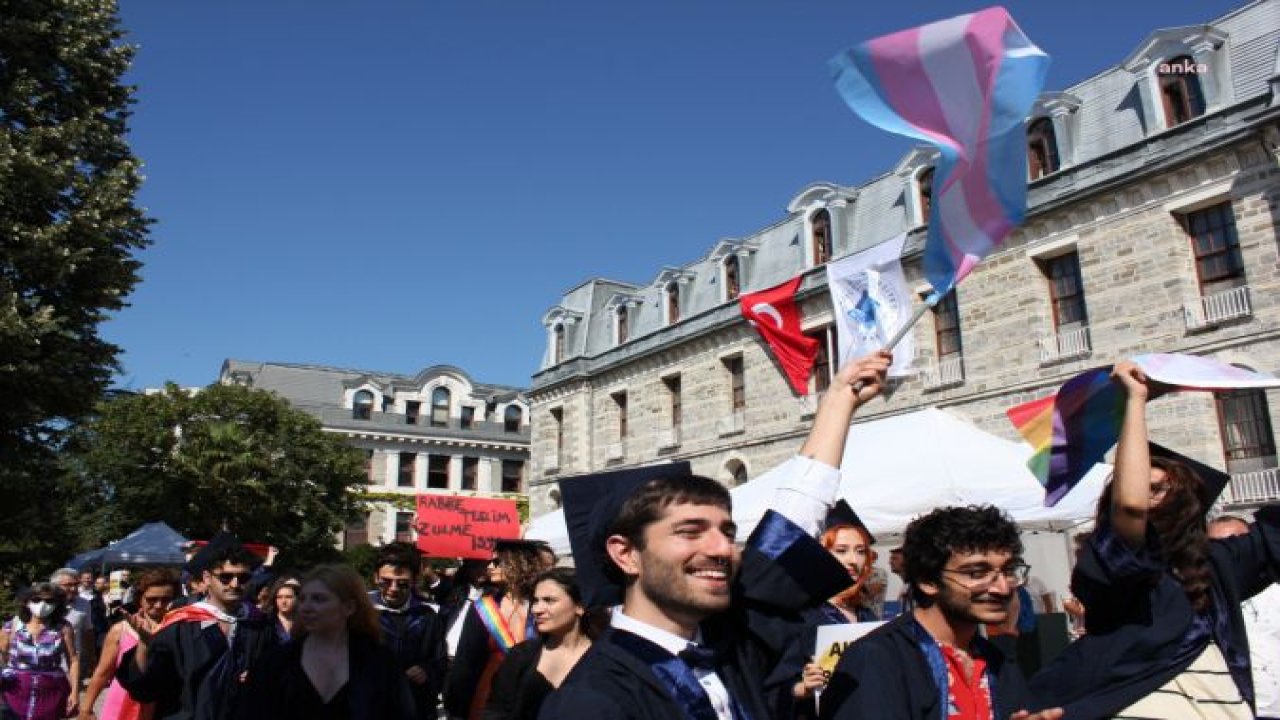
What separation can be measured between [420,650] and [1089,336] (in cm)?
1528

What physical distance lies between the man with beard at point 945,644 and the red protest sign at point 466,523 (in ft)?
31.5

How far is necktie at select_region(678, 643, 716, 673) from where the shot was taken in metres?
2.15

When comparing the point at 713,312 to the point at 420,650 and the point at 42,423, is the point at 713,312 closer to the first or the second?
the point at 42,423

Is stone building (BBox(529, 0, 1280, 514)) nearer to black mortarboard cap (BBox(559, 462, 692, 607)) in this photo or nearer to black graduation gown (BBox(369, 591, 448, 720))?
black graduation gown (BBox(369, 591, 448, 720))

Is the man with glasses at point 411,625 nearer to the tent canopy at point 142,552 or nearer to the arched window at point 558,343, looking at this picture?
the tent canopy at point 142,552

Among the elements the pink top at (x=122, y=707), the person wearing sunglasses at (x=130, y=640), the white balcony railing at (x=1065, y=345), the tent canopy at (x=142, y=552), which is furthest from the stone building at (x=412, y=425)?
the pink top at (x=122, y=707)

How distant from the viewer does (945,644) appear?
281cm

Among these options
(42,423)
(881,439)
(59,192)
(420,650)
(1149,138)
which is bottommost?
(420,650)

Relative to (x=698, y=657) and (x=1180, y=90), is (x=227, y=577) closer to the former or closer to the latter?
(x=698, y=657)

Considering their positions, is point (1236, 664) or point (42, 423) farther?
point (42, 423)

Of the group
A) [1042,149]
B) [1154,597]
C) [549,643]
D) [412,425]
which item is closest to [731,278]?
[1042,149]

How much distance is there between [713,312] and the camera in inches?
1056

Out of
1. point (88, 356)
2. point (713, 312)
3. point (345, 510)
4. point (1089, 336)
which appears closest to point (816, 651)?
point (88, 356)

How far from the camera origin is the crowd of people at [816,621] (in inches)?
87.1
